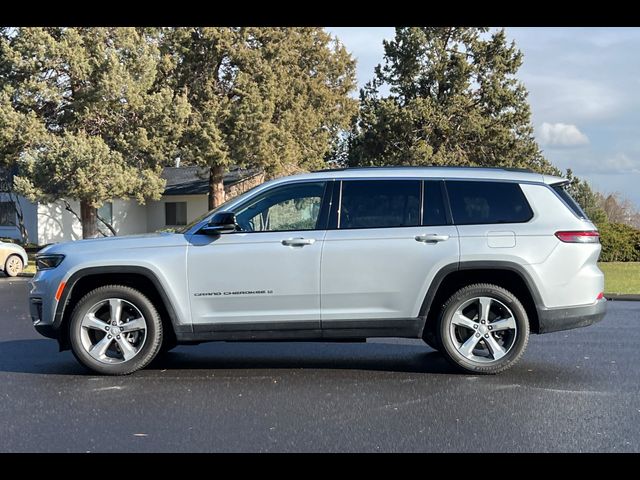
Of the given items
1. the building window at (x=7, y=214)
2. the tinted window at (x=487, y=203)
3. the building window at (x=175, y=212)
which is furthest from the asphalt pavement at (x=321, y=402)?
the building window at (x=175, y=212)

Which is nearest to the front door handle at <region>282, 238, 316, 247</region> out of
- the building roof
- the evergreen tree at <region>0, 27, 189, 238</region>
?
the evergreen tree at <region>0, 27, 189, 238</region>

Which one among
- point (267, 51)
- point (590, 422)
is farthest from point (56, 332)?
point (267, 51)

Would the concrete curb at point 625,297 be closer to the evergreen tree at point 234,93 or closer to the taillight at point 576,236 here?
the taillight at point 576,236

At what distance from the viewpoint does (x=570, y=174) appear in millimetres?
49344

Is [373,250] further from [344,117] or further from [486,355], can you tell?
[344,117]

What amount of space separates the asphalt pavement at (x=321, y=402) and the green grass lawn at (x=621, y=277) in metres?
6.71

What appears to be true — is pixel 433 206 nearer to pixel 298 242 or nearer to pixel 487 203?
pixel 487 203

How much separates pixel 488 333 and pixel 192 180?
126 ft

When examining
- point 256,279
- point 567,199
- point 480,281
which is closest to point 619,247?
point 567,199

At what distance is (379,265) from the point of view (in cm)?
639

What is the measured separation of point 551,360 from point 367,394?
2.44m

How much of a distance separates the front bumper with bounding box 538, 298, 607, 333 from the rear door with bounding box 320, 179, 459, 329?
996 millimetres

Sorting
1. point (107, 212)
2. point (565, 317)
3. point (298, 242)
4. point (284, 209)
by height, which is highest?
point (107, 212)

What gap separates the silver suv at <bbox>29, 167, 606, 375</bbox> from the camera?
641cm
